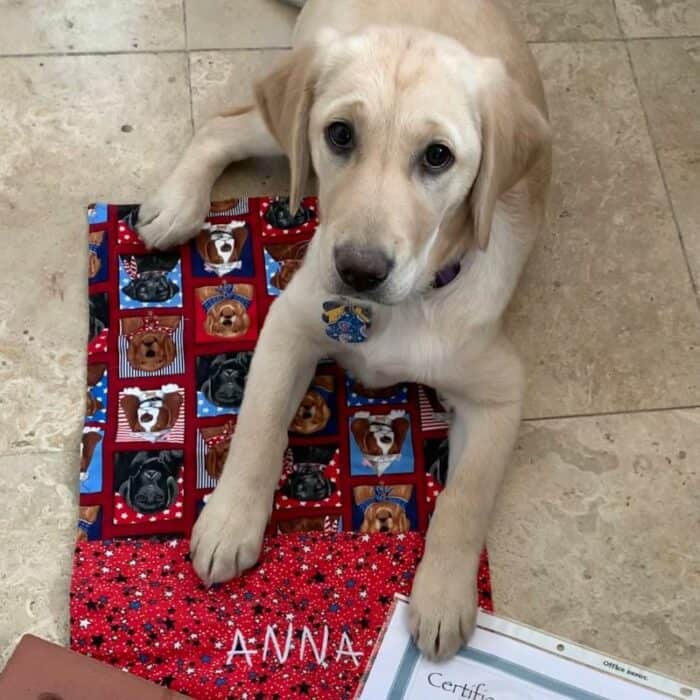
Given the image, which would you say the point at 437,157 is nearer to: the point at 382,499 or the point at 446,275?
the point at 446,275

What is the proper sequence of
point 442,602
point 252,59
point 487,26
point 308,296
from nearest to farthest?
1. point 442,602
2. point 308,296
3. point 487,26
4. point 252,59

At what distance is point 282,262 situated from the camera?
7.36ft

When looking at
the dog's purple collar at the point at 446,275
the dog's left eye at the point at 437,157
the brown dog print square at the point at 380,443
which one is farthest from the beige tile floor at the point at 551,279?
the dog's left eye at the point at 437,157

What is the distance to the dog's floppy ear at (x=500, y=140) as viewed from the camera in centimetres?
158

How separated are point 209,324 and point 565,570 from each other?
0.91 meters

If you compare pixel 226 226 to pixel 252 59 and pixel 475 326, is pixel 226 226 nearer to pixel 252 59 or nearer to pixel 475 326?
pixel 252 59

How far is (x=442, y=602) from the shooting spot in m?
1.79

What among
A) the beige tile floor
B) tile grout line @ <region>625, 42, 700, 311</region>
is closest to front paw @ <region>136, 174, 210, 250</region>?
the beige tile floor

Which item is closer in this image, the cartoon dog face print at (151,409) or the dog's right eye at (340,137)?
the dog's right eye at (340,137)

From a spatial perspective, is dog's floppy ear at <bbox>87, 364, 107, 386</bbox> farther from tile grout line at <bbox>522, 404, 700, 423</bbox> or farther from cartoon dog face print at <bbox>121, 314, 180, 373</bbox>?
tile grout line at <bbox>522, 404, 700, 423</bbox>

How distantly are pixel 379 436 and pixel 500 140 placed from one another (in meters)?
0.72

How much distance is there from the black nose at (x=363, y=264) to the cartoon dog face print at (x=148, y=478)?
2.24 feet

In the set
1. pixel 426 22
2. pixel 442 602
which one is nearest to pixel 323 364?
pixel 442 602

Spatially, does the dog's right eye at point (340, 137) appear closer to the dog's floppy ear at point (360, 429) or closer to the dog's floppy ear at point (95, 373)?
the dog's floppy ear at point (360, 429)
